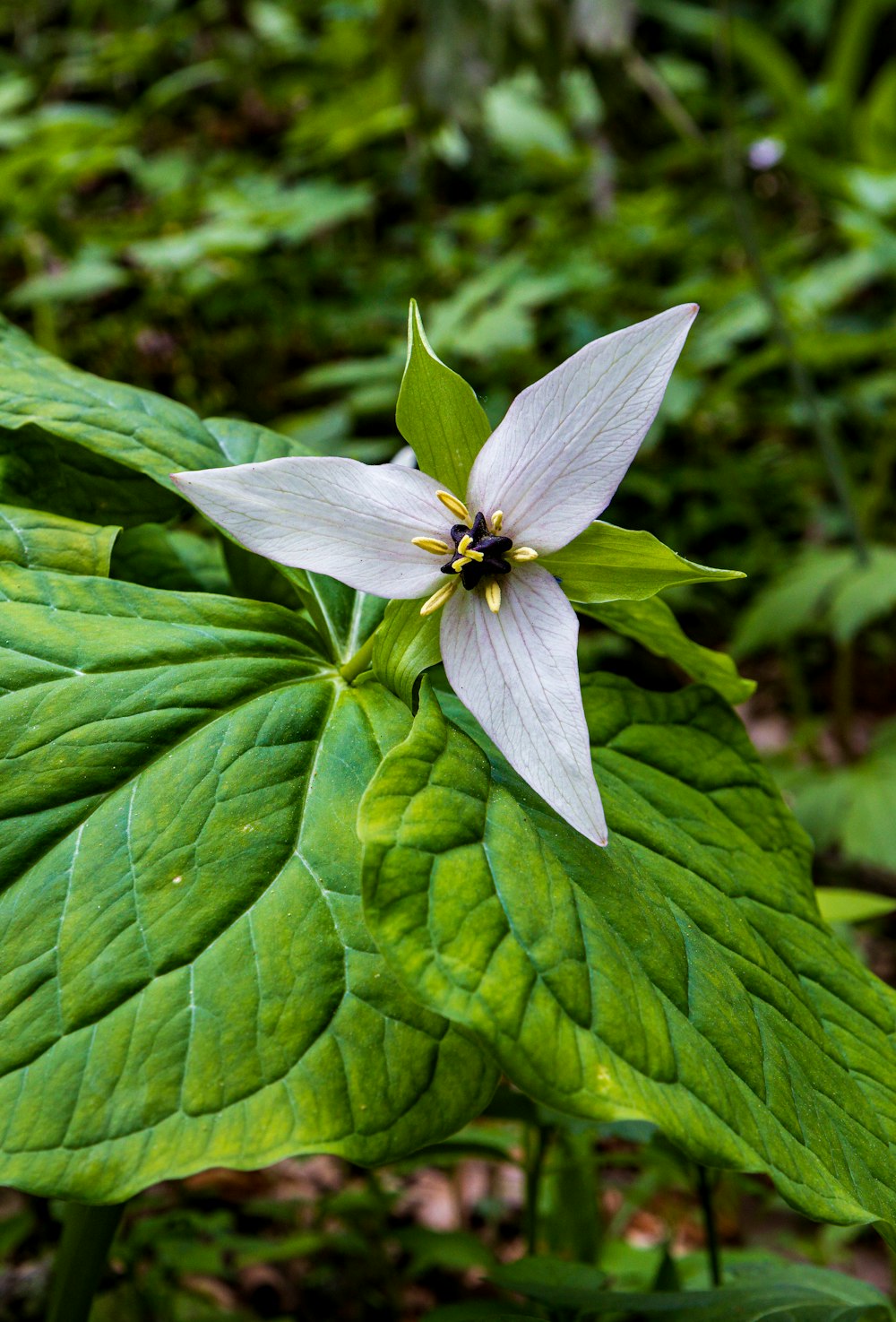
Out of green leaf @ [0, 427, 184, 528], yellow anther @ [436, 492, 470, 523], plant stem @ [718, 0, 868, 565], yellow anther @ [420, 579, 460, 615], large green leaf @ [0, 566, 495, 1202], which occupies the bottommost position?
large green leaf @ [0, 566, 495, 1202]

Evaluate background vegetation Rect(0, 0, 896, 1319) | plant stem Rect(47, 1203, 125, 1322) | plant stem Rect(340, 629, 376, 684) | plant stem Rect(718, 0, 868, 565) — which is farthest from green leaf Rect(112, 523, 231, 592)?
plant stem Rect(718, 0, 868, 565)

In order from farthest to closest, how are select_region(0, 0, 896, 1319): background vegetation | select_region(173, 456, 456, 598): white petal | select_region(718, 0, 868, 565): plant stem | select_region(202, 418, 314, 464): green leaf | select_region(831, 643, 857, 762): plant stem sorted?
select_region(831, 643, 857, 762): plant stem → select_region(718, 0, 868, 565): plant stem → select_region(0, 0, 896, 1319): background vegetation → select_region(202, 418, 314, 464): green leaf → select_region(173, 456, 456, 598): white petal

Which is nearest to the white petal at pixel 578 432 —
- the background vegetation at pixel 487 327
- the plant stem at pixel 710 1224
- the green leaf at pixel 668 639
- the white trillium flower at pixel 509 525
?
the white trillium flower at pixel 509 525

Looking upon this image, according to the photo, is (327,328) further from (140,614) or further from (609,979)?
(609,979)

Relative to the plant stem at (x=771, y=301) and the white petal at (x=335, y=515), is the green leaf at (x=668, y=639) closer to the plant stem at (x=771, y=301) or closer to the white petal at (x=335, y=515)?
the white petal at (x=335, y=515)

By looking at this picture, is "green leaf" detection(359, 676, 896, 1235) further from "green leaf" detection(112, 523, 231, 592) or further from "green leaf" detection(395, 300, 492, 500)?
"green leaf" detection(112, 523, 231, 592)

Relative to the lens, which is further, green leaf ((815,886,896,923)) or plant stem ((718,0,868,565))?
plant stem ((718,0,868,565))

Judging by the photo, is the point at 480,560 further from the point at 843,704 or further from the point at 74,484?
the point at 843,704
